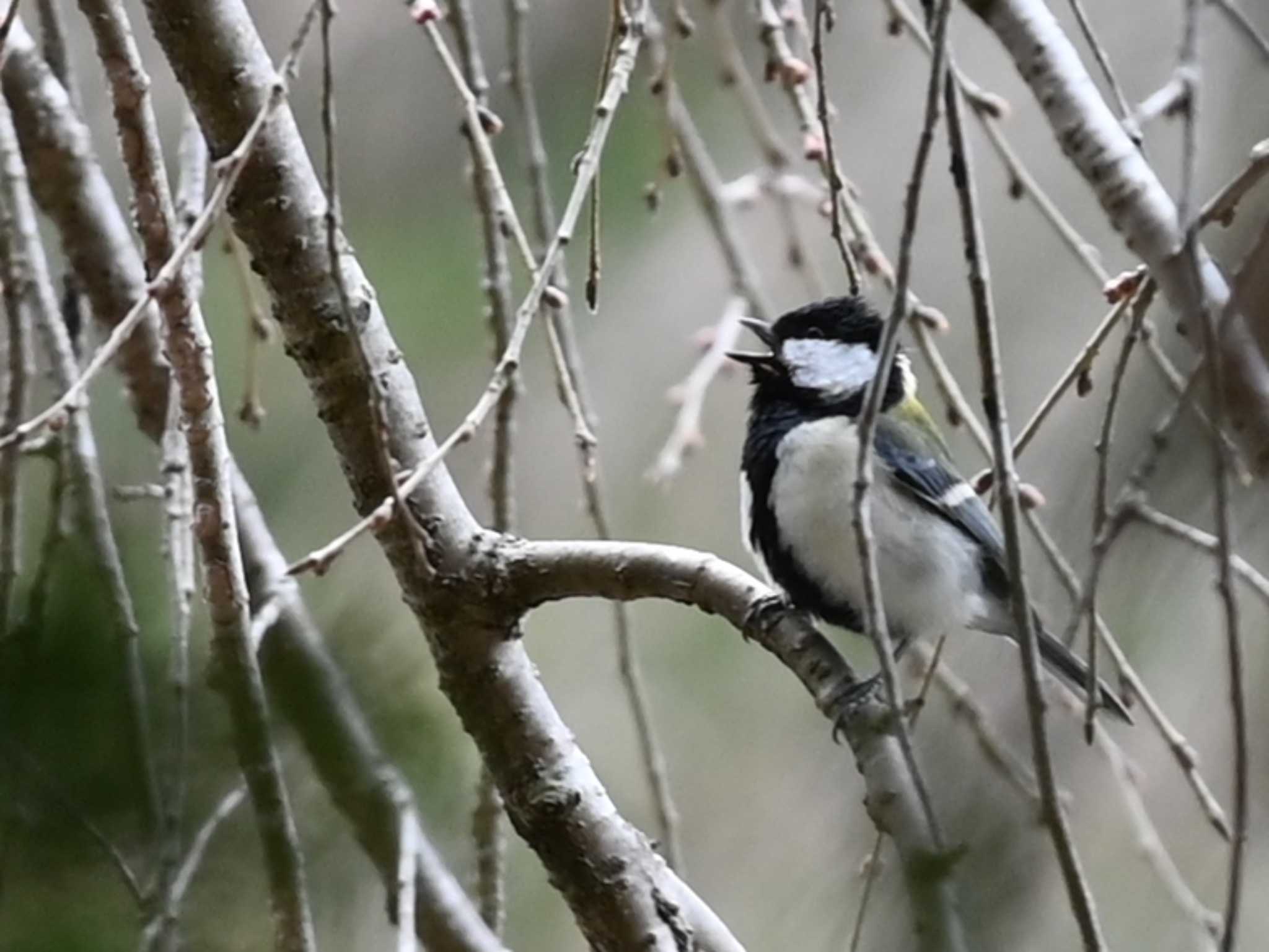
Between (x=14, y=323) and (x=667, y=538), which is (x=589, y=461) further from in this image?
(x=667, y=538)

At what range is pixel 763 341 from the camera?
1878 millimetres

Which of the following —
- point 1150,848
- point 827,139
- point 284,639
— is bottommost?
point 1150,848

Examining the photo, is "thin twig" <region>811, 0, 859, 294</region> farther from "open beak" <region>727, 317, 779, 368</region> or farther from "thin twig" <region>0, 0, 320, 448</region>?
Result: "open beak" <region>727, 317, 779, 368</region>

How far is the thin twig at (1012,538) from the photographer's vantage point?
1.80ft

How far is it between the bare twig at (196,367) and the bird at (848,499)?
0.74 m

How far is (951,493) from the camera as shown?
180cm

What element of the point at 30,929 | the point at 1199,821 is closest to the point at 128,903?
the point at 30,929

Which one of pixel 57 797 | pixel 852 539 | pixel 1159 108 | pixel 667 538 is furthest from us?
pixel 667 538

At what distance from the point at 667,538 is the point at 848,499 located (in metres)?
1.12

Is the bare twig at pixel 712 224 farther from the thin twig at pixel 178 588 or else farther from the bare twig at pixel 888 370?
the bare twig at pixel 888 370

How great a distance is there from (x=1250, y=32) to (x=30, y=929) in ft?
1.97

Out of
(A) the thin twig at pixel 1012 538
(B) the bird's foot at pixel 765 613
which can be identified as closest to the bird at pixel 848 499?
(B) the bird's foot at pixel 765 613

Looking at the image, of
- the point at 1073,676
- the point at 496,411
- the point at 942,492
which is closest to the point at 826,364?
the point at 942,492

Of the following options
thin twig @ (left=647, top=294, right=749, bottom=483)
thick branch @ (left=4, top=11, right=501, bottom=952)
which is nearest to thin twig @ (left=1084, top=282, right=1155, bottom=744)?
thick branch @ (left=4, top=11, right=501, bottom=952)
